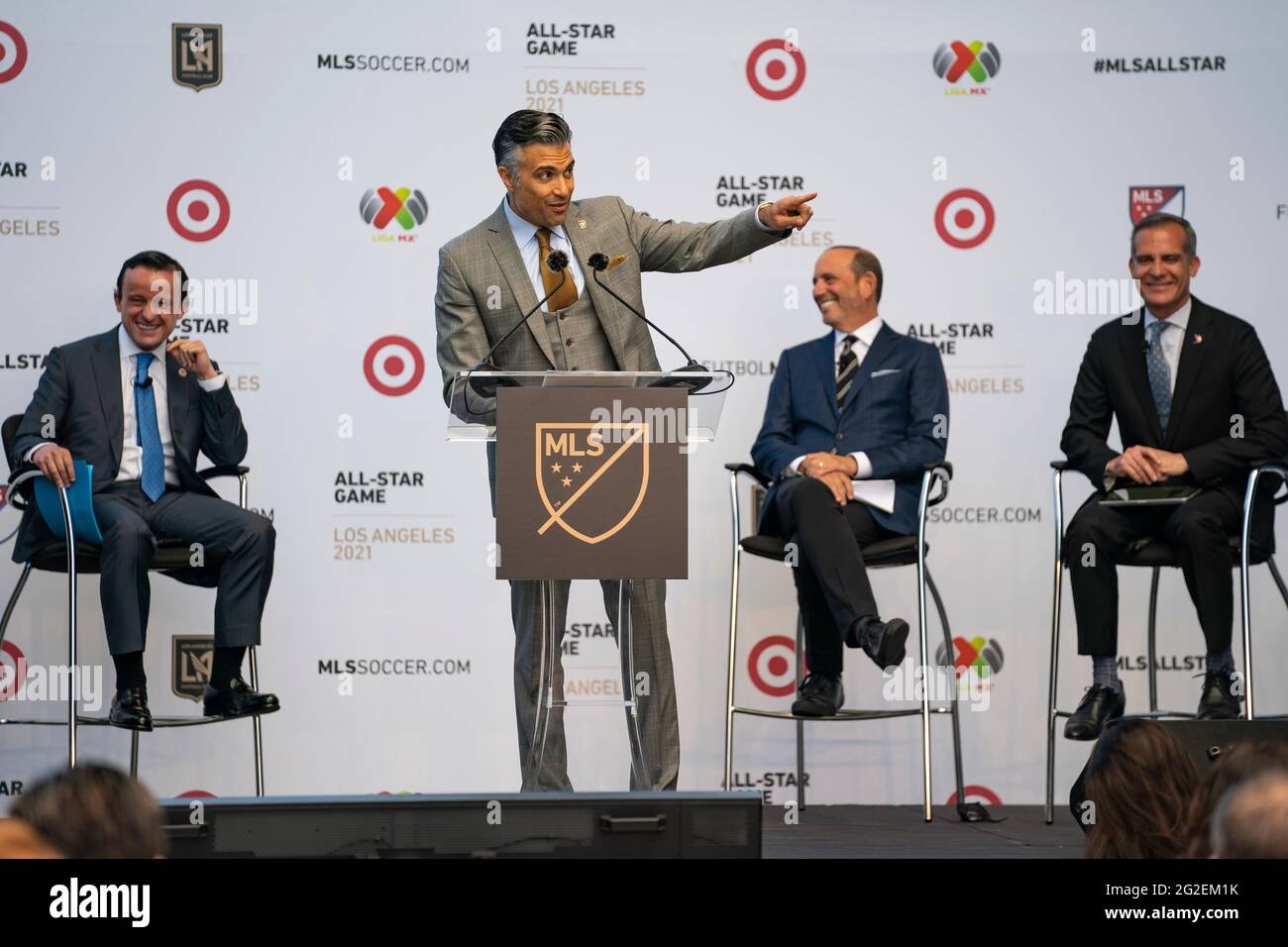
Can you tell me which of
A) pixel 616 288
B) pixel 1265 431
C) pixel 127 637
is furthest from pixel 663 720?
pixel 1265 431

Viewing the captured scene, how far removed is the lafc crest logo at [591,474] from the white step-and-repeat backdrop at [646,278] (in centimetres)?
225

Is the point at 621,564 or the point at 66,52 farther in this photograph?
the point at 66,52

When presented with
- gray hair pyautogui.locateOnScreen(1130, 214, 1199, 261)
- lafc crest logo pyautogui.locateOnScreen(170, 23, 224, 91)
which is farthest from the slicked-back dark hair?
gray hair pyautogui.locateOnScreen(1130, 214, 1199, 261)

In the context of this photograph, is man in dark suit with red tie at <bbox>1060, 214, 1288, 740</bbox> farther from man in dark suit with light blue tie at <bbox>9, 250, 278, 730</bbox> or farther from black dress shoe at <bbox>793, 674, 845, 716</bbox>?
man in dark suit with light blue tie at <bbox>9, 250, 278, 730</bbox>

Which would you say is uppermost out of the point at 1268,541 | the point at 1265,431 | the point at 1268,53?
the point at 1268,53

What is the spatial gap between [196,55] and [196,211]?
55cm

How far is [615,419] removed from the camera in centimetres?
299

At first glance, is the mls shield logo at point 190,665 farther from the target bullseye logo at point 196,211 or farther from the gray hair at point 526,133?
the gray hair at point 526,133

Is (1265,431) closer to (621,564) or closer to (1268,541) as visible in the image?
(1268,541)

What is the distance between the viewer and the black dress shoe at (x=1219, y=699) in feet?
13.1

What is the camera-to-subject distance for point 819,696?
14.0 feet

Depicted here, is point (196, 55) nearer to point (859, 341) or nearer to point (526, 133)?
point (526, 133)

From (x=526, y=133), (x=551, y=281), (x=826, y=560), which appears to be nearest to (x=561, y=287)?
(x=551, y=281)

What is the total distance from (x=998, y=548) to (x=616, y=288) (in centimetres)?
217
